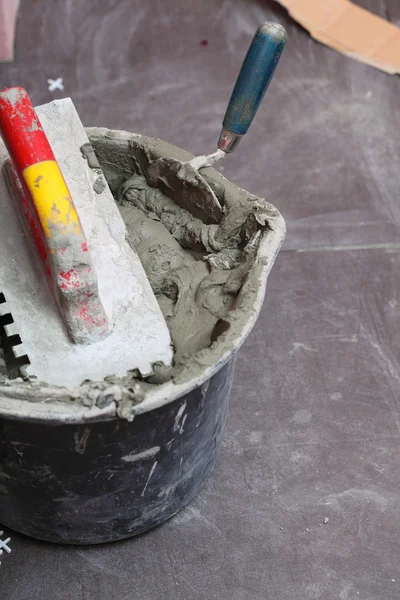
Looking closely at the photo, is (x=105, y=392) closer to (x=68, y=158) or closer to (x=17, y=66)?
(x=68, y=158)

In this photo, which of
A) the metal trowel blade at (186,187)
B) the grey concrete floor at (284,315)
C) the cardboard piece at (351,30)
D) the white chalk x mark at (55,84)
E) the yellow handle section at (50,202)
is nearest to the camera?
the yellow handle section at (50,202)

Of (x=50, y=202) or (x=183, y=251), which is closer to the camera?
(x=50, y=202)

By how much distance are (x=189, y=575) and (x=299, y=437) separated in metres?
0.45

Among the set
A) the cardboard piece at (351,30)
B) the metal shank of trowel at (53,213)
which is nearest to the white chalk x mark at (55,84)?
the cardboard piece at (351,30)

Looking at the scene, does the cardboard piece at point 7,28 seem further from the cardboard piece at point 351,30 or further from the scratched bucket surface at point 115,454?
the scratched bucket surface at point 115,454

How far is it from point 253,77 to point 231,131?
0.40 feet

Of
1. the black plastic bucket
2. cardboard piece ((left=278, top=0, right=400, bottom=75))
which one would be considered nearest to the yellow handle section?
the black plastic bucket

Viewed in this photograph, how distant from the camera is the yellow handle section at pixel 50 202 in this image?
3.75ft

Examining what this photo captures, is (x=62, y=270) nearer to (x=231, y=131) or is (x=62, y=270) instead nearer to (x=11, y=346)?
(x=11, y=346)

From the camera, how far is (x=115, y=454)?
129 centimetres

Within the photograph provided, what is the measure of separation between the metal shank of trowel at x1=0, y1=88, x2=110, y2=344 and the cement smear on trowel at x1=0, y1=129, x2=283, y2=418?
0.47 feet

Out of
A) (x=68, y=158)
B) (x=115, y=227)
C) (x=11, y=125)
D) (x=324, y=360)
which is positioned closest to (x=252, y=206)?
(x=115, y=227)

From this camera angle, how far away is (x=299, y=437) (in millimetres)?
1822

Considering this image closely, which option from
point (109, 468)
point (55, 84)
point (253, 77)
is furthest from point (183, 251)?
point (55, 84)
